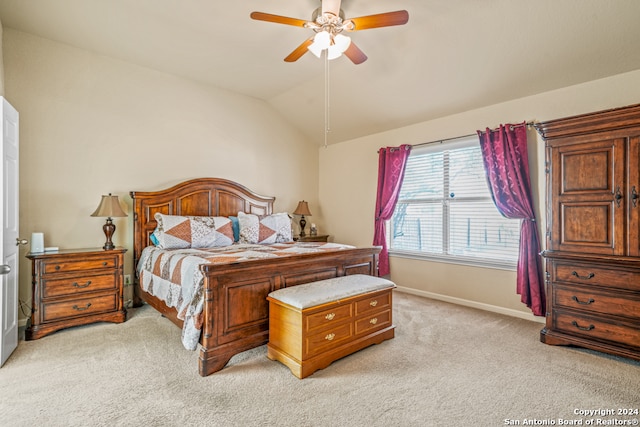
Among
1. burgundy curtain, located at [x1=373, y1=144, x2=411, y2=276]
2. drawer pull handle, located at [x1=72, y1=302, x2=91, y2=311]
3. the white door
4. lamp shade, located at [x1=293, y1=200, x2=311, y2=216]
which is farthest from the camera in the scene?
lamp shade, located at [x1=293, y1=200, x2=311, y2=216]

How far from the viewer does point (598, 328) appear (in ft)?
8.45

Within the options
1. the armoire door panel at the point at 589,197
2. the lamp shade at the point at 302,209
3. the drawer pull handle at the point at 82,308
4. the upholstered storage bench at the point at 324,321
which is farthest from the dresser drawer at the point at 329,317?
the lamp shade at the point at 302,209

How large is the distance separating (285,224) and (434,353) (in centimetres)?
247

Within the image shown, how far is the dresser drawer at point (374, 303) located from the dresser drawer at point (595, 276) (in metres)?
1.45

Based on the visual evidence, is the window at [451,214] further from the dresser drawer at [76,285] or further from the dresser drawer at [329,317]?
the dresser drawer at [76,285]

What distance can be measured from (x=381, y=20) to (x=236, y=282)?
217 centimetres

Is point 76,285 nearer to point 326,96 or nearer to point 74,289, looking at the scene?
point 74,289

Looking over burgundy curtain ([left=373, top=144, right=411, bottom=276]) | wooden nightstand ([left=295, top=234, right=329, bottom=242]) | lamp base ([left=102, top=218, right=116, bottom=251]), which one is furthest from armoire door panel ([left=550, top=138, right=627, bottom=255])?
lamp base ([left=102, top=218, right=116, bottom=251])

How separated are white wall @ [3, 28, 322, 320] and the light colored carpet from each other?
1.29 m

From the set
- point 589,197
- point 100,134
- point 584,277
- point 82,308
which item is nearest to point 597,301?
point 584,277

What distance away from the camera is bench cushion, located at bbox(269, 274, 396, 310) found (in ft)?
7.55

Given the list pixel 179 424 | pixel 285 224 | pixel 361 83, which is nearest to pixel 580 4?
pixel 361 83

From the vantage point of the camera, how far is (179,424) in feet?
5.73

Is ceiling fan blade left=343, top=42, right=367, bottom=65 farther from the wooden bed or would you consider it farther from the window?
the window
